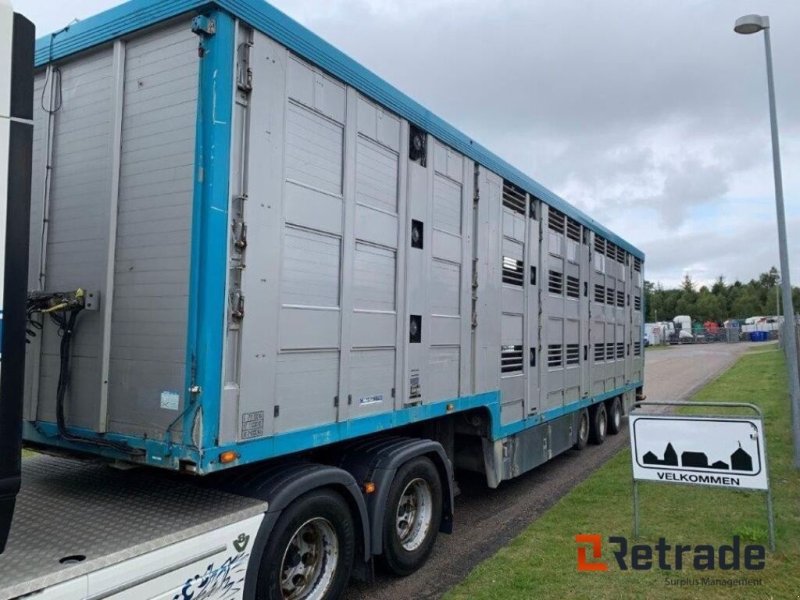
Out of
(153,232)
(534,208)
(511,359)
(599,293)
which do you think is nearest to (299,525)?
(153,232)

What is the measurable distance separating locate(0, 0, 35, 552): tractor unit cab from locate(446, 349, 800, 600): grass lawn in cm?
315

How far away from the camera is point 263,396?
3449mm

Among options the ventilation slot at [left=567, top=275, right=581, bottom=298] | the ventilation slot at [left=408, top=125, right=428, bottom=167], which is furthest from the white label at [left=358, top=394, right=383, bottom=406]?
the ventilation slot at [left=567, top=275, right=581, bottom=298]

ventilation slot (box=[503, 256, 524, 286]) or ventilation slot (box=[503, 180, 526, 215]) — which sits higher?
ventilation slot (box=[503, 180, 526, 215])

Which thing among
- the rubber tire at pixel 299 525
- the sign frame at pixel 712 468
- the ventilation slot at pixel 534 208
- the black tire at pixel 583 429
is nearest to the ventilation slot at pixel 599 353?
the black tire at pixel 583 429

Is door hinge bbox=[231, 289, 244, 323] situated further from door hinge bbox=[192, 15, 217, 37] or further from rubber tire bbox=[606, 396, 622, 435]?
rubber tire bbox=[606, 396, 622, 435]

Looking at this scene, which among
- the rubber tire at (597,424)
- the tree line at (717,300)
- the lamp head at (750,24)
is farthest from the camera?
the tree line at (717,300)

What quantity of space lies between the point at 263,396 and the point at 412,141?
102 inches

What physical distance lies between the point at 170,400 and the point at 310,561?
147cm

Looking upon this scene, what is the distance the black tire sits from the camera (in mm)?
9455

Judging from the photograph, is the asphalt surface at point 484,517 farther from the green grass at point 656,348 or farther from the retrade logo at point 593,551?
the green grass at point 656,348

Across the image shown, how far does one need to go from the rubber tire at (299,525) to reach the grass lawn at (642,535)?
2.93 feet

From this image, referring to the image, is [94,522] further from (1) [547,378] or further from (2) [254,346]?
(1) [547,378]

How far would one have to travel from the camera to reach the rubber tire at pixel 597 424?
10336mm
